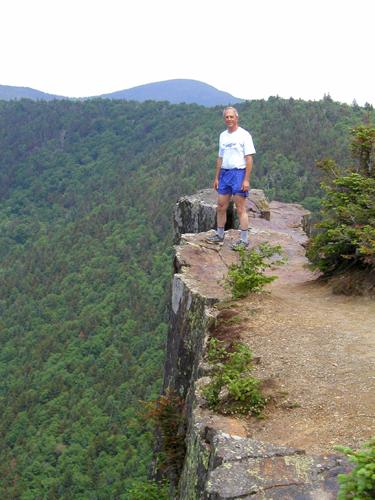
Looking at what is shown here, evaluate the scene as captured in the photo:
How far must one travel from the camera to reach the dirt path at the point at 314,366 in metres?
3.87

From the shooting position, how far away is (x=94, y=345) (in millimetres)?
66875

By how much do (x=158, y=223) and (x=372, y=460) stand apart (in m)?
78.1

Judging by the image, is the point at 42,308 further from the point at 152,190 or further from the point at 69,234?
the point at 152,190

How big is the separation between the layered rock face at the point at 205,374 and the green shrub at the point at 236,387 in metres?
0.12

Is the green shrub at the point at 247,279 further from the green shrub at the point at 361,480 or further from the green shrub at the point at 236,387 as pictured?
the green shrub at the point at 361,480

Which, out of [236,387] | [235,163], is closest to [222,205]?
[235,163]

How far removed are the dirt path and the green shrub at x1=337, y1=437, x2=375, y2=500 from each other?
33.2 inches

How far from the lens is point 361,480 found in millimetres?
2672

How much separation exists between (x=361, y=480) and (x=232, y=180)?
5.71m

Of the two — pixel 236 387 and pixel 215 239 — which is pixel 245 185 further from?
pixel 236 387

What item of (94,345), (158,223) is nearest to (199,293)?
(94,345)

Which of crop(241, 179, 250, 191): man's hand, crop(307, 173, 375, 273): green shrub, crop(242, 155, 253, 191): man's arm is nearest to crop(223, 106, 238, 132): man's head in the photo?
crop(242, 155, 253, 191): man's arm

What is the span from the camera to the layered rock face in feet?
11.1

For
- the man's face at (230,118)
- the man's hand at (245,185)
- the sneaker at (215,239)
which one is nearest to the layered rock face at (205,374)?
the sneaker at (215,239)
